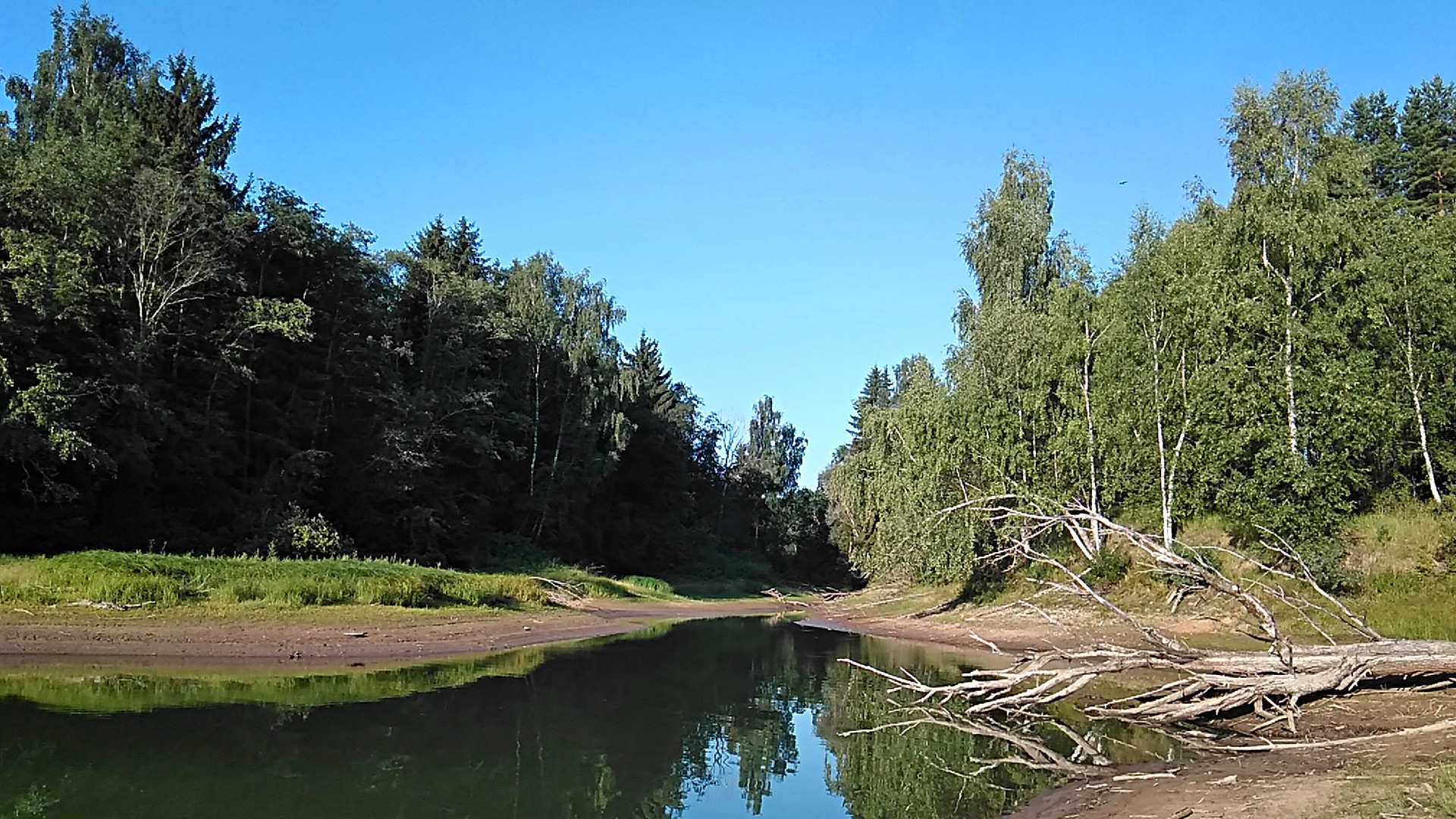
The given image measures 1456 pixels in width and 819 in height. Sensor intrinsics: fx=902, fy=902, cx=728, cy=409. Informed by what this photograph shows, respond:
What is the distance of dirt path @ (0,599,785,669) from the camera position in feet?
67.3

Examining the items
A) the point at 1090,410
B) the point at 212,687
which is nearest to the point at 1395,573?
the point at 1090,410

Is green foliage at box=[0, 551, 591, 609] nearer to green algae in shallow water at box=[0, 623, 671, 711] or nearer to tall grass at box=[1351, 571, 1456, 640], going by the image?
green algae in shallow water at box=[0, 623, 671, 711]

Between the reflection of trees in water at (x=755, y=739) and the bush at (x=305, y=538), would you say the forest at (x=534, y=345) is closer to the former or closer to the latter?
the bush at (x=305, y=538)

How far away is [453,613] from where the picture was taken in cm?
→ 3148

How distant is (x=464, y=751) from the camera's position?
13.7m

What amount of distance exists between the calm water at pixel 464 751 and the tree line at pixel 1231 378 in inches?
337

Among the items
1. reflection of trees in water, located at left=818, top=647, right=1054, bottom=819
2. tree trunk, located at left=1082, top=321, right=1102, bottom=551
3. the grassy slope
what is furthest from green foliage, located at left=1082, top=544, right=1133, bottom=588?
reflection of trees in water, located at left=818, top=647, right=1054, bottom=819

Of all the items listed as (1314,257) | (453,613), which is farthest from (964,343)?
(453,613)

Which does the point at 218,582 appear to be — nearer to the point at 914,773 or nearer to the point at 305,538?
the point at 305,538

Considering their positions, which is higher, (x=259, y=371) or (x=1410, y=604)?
(x=259, y=371)

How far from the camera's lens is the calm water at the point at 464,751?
10828 mm

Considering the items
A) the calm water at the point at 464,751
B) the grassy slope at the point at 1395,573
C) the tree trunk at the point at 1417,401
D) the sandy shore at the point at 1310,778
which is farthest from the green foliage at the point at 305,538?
the tree trunk at the point at 1417,401

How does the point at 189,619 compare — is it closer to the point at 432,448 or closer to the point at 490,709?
the point at 490,709

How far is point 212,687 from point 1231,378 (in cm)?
2863
